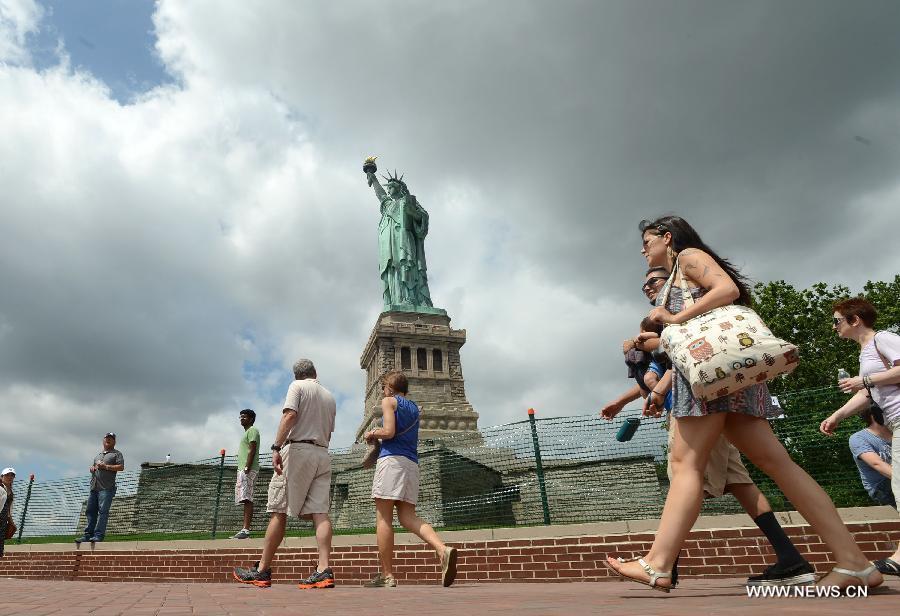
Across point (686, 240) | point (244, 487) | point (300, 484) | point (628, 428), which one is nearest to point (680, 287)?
point (686, 240)

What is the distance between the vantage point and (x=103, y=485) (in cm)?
978

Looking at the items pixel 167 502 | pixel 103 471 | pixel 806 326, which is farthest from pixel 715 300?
pixel 806 326

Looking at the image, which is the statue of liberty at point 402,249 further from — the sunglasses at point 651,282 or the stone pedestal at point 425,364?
the sunglasses at point 651,282

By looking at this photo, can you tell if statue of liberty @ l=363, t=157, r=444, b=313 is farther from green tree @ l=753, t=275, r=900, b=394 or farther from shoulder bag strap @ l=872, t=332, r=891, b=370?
shoulder bag strap @ l=872, t=332, r=891, b=370

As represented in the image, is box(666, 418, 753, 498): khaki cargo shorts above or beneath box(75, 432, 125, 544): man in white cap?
beneath

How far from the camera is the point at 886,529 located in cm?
458

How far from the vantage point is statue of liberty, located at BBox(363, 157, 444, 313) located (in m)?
37.0

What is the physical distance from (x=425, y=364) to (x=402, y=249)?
830 centimetres

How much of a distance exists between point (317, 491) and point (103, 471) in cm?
659

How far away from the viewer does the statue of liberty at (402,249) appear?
37031 mm

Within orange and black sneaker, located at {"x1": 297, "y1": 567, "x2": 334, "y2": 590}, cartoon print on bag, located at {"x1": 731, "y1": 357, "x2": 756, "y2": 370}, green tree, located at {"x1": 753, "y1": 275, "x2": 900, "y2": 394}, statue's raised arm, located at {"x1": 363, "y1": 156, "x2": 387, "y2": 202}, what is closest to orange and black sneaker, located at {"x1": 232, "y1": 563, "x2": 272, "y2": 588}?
orange and black sneaker, located at {"x1": 297, "y1": 567, "x2": 334, "y2": 590}

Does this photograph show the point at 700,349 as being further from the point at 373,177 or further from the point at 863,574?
the point at 373,177

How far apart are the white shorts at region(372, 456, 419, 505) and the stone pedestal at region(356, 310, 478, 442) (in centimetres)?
2678

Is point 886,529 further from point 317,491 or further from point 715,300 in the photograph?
point 317,491
